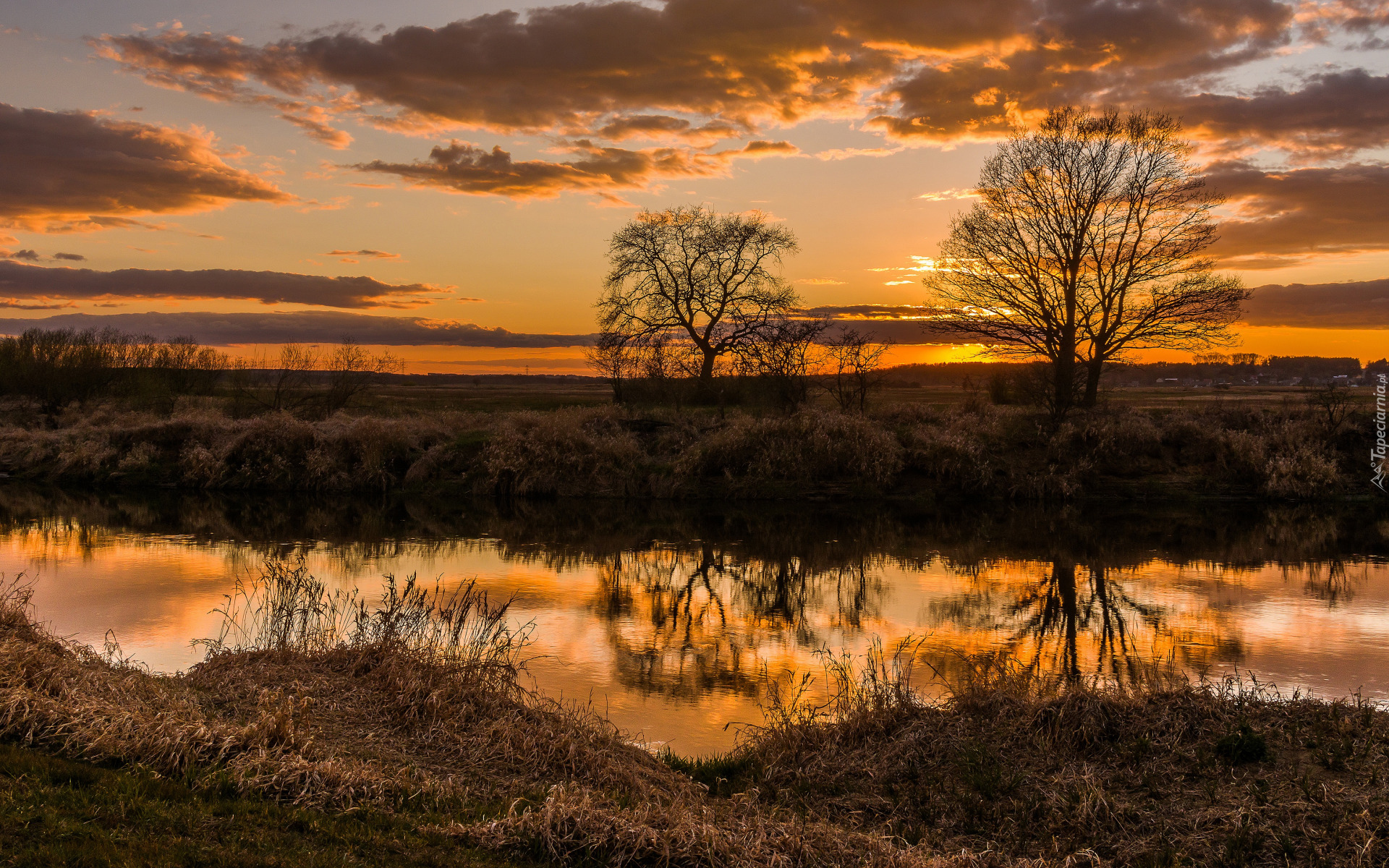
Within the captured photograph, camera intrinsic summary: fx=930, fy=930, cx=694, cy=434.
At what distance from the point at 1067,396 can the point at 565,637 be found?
24032 mm

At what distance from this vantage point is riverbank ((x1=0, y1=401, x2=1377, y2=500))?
2845cm

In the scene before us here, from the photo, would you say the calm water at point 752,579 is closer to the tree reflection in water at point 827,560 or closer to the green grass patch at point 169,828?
the tree reflection in water at point 827,560

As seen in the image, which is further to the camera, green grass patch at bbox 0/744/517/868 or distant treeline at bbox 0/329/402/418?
distant treeline at bbox 0/329/402/418

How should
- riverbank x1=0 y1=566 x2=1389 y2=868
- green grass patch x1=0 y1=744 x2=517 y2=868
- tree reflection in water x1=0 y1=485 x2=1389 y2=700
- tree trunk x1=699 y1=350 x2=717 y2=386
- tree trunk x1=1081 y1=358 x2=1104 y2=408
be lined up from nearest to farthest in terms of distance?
green grass patch x1=0 y1=744 x2=517 y2=868 < riverbank x1=0 y1=566 x2=1389 y2=868 < tree reflection in water x1=0 y1=485 x2=1389 y2=700 < tree trunk x1=1081 y1=358 x2=1104 y2=408 < tree trunk x1=699 y1=350 x2=717 y2=386

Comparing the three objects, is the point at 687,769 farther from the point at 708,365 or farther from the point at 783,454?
the point at 708,365

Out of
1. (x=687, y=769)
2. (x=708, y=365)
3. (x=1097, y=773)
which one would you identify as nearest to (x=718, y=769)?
(x=687, y=769)

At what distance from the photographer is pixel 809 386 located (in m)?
35.3

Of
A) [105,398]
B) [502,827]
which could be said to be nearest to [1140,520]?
[502,827]

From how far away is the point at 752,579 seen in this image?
56.2 ft

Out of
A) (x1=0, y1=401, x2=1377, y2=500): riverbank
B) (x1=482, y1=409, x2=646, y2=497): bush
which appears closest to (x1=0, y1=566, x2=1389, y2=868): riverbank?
(x1=0, y1=401, x2=1377, y2=500): riverbank

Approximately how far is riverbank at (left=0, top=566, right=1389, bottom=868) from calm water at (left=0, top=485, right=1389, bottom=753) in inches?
59.7

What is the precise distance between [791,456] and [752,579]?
12.1 metres

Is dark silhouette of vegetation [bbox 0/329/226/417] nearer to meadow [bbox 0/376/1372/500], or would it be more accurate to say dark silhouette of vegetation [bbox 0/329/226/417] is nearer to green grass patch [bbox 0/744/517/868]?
meadow [bbox 0/376/1372/500]

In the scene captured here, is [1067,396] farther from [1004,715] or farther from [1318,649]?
[1004,715]
